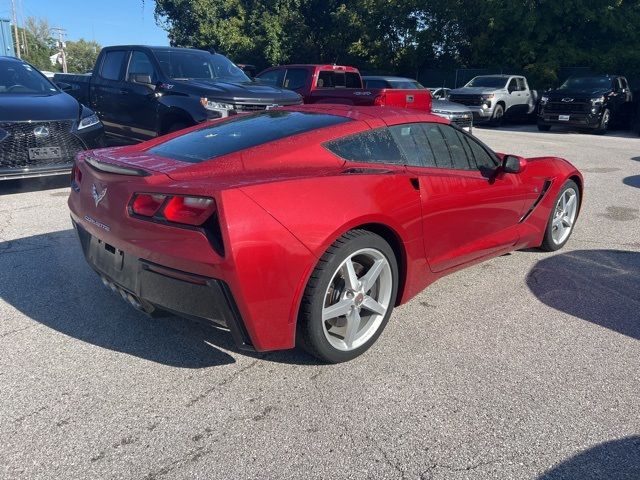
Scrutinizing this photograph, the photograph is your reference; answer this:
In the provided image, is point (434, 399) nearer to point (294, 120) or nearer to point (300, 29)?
point (294, 120)

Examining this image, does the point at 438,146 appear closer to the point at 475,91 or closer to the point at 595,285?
the point at 595,285

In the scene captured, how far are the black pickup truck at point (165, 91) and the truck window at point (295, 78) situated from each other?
129 inches

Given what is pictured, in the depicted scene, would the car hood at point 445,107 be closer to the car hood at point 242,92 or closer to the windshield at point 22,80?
the car hood at point 242,92

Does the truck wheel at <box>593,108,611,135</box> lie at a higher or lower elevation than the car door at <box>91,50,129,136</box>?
lower

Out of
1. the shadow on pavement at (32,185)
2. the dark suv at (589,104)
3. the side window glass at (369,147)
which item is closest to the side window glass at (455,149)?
the side window glass at (369,147)

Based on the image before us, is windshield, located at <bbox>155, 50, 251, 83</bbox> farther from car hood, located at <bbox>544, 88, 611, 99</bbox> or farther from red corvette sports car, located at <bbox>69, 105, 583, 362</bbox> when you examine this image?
car hood, located at <bbox>544, 88, 611, 99</bbox>

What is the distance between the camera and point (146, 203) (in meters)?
2.71

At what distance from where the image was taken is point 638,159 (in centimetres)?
1155

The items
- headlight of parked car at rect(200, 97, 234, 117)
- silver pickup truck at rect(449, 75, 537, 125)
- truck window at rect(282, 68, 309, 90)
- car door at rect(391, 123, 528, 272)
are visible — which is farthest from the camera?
silver pickup truck at rect(449, 75, 537, 125)

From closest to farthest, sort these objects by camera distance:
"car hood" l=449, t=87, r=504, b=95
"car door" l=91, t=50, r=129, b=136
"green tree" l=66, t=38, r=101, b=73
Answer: "car door" l=91, t=50, r=129, b=136
"car hood" l=449, t=87, r=504, b=95
"green tree" l=66, t=38, r=101, b=73

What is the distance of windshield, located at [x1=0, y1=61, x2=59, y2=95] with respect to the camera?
730 centimetres

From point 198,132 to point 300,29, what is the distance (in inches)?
1247

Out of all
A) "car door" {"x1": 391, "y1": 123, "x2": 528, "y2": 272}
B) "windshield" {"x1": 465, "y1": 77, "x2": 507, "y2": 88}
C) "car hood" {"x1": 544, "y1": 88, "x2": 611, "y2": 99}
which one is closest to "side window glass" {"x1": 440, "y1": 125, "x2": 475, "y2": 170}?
"car door" {"x1": 391, "y1": 123, "x2": 528, "y2": 272}

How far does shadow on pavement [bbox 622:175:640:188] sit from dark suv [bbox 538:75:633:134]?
8.42 m
